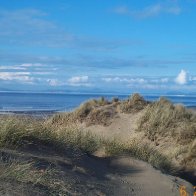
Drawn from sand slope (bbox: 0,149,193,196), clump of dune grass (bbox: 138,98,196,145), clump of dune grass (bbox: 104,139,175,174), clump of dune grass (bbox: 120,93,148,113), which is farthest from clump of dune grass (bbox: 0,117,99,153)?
clump of dune grass (bbox: 120,93,148,113)

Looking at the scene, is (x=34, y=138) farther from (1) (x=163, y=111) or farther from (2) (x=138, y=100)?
(2) (x=138, y=100)

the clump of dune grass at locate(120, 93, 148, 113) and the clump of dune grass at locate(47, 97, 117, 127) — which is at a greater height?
the clump of dune grass at locate(120, 93, 148, 113)

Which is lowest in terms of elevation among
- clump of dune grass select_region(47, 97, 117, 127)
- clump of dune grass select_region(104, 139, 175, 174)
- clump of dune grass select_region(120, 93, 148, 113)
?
clump of dune grass select_region(104, 139, 175, 174)

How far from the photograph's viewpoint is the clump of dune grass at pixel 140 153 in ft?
49.2

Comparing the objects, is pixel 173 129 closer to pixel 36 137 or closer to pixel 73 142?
pixel 73 142

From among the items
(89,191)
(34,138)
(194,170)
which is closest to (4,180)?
(89,191)

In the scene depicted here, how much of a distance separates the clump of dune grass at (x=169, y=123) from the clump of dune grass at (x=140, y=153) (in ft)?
14.4

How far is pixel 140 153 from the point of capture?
1585 cm

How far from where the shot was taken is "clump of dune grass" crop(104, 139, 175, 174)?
15000 millimetres

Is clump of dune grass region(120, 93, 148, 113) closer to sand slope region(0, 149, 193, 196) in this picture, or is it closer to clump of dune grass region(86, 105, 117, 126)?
clump of dune grass region(86, 105, 117, 126)

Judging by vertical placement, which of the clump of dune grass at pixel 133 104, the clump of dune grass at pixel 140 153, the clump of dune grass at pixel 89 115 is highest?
the clump of dune grass at pixel 133 104

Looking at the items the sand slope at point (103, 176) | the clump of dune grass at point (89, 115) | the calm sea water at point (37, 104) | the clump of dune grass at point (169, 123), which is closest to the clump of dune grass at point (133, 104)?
the clump of dune grass at point (89, 115)

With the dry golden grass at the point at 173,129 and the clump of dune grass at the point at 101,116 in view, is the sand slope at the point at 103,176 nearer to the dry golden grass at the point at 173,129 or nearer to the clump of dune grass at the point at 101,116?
the dry golden grass at the point at 173,129

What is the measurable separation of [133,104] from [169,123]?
12.4 feet
